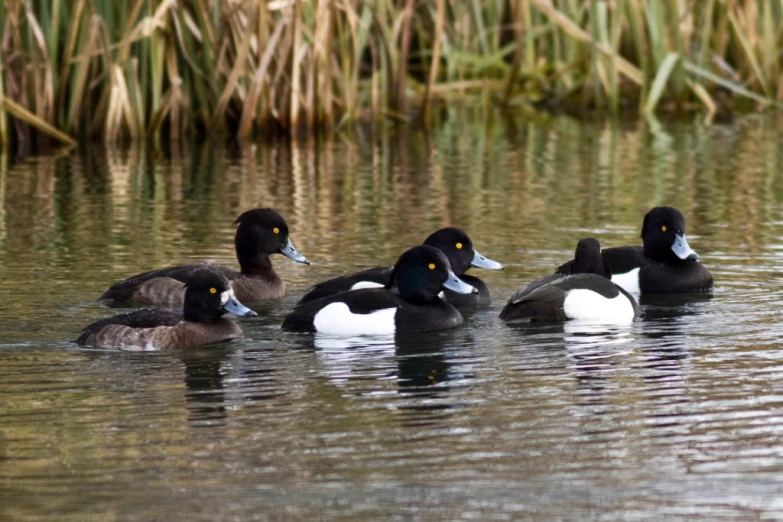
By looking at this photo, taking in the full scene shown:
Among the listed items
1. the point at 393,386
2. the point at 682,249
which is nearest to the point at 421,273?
the point at 393,386

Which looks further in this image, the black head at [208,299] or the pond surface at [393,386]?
the black head at [208,299]

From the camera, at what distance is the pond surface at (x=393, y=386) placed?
5336mm

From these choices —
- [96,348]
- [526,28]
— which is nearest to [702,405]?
[96,348]

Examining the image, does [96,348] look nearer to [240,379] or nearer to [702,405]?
[240,379]

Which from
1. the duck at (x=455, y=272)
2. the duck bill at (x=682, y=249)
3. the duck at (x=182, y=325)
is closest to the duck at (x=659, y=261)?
the duck bill at (x=682, y=249)

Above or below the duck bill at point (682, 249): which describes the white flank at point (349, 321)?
below

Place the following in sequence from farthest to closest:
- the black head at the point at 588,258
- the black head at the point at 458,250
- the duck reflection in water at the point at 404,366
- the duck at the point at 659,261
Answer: the duck at the point at 659,261 < the black head at the point at 458,250 < the black head at the point at 588,258 < the duck reflection in water at the point at 404,366

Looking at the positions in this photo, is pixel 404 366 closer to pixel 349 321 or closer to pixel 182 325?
pixel 349 321

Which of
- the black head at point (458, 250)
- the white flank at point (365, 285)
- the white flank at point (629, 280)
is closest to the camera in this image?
the white flank at point (365, 285)

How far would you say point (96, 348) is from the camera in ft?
27.1

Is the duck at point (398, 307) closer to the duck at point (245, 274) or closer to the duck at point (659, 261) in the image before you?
the duck at point (245, 274)

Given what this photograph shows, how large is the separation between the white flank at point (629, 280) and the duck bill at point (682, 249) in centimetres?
30

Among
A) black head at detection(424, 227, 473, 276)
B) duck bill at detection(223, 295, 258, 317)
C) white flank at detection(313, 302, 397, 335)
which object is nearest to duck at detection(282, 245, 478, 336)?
white flank at detection(313, 302, 397, 335)

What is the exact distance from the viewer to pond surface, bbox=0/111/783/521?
210 inches
